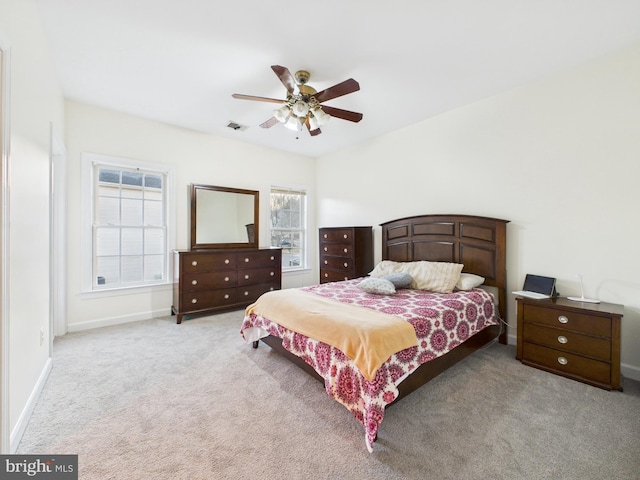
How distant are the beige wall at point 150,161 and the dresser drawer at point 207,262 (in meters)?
0.58

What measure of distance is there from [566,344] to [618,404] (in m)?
0.47

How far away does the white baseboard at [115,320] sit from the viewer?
3.38m

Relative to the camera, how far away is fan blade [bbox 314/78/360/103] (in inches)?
86.6

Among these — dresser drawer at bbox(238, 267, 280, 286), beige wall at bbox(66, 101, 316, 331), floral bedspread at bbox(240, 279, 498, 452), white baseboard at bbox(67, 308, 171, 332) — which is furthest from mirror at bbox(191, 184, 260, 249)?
floral bedspread at bbox(240, 279, 498, 452)

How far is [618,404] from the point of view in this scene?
6.45 ft

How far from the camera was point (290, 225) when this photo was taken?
5.43 meters

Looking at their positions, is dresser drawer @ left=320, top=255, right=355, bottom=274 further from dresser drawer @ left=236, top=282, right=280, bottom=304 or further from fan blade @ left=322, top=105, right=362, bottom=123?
fan blade @ left=322, top=105, right=362, bottom=123

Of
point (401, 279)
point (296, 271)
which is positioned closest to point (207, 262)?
point (296, 271)

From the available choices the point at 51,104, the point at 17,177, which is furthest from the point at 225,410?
the point at 51,104

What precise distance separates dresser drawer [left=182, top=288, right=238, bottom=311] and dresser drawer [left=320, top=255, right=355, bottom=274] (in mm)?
1518

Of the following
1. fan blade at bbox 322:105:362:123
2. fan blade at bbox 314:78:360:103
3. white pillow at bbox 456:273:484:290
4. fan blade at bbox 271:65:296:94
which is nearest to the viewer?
fan blade at bbox 271:65:296:94

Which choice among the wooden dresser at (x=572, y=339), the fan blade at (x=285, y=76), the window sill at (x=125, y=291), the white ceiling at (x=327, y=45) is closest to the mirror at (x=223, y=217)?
the window sill at (x=125, y=291)

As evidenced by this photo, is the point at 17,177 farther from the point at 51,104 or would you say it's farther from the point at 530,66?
the point at 530,66

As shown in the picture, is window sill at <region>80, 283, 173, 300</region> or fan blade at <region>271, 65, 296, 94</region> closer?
fan blade at <region>271, 65, 296, 94</region>
